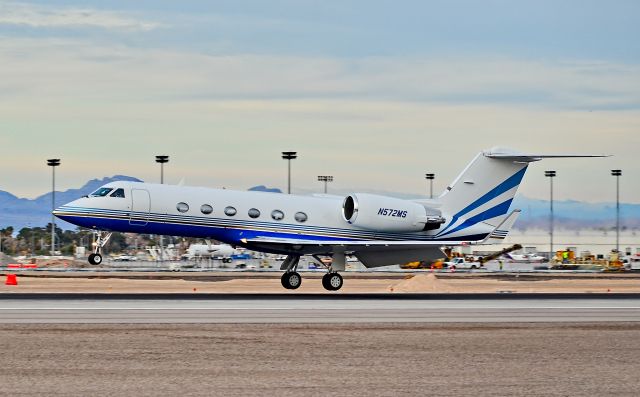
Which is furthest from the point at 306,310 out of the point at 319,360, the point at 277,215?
the point at 277,215

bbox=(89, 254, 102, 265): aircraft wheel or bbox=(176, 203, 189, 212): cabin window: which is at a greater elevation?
bbox=(176, 203, 189, 212): cabin window

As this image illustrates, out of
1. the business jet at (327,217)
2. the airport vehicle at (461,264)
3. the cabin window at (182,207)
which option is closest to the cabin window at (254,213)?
the business jet at (327,217)

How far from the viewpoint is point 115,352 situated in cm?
1908

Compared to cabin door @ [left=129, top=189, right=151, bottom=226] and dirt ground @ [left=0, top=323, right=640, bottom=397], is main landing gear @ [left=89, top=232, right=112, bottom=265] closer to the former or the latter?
cabin door @ [left=129, top=189, right=151, bottom=226]

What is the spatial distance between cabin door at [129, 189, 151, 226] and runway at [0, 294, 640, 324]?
6.14m

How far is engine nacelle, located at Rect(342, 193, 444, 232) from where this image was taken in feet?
141

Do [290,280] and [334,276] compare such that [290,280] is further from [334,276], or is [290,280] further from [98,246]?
[98,246]

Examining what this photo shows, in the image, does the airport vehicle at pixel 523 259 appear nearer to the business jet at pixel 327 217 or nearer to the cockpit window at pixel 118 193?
the business jet at pixel 327 217

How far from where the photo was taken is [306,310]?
97.3 feet

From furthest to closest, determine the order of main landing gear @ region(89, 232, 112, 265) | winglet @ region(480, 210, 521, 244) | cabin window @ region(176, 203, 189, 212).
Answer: winglet @ region(480, 210, 521, 244) → cabin window @ region(176, 203, 189, 212) → main landing gear @ region(89, 232, 112, 265)

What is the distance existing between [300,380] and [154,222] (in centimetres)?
2538

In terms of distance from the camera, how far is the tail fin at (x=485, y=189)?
44.9m

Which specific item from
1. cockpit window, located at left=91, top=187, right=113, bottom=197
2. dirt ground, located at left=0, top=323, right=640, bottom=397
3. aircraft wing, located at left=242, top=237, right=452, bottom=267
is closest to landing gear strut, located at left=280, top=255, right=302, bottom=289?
aircraft wing, located at left=242, top=237, right=452, bottom=267

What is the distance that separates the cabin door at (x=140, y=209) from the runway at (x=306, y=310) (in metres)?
6.14
